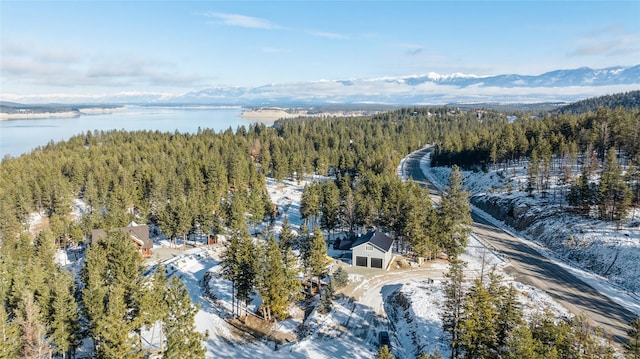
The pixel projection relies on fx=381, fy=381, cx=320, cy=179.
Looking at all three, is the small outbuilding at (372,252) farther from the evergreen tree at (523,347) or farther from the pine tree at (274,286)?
the evergreen tree at (523,347)

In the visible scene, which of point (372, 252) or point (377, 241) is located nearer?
point (372, 252)

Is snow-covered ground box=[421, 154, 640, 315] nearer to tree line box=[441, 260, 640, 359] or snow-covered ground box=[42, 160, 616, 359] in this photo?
snow-covered ground box=[42, 160, 616, 359]

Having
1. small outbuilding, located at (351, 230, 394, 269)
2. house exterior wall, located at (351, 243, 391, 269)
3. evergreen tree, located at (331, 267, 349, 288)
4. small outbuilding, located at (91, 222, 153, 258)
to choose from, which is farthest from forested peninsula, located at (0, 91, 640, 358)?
house exterior wall, located at (351, 243, 391, 269)

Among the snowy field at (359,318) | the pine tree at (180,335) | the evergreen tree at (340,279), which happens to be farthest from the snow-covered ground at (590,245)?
the pine tree at (180,335)

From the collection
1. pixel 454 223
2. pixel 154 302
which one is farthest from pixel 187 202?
pixel 454 223

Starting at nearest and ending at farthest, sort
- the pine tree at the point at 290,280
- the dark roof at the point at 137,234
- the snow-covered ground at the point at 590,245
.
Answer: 1. the pine tree at the point at 290,280
2. the snow-covered ground at the point at 590,245
3. the dark roof at the point at 137,234

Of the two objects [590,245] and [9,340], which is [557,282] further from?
[9,340]
